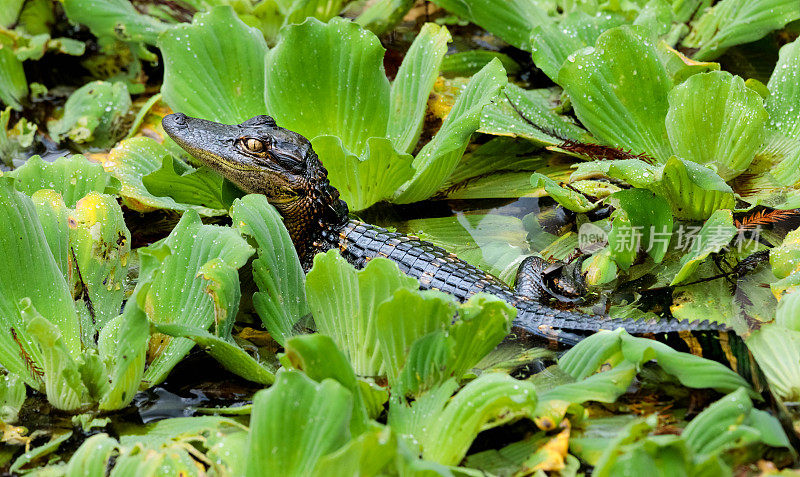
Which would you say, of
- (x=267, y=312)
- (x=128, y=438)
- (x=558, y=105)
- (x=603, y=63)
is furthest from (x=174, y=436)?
(x=558, y=105)

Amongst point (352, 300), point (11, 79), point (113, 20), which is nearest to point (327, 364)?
point (352, 300)

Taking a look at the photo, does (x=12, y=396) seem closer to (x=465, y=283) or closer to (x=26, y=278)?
(x=26, y=278)

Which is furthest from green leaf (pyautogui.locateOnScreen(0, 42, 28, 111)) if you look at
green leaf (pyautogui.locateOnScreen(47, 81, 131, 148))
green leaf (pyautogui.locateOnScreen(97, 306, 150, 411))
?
green leaf (pyautogui.locateOnScreen(97, 306, 150, 411))

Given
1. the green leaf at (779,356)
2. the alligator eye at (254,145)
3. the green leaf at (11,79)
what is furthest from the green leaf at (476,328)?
→ the green leaf at (11,79)

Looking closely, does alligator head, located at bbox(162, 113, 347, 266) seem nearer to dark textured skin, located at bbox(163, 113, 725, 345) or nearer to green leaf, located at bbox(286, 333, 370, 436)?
dark textured skin, located at bbox(163, 113, 725, 345)

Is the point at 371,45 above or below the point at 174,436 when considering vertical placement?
above

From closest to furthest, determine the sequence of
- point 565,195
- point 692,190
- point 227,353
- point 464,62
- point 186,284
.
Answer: point 227,353
point 186,284
point 692,190
point 565,195
point 464,62

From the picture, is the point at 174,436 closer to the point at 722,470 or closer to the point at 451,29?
the point at 722,470
